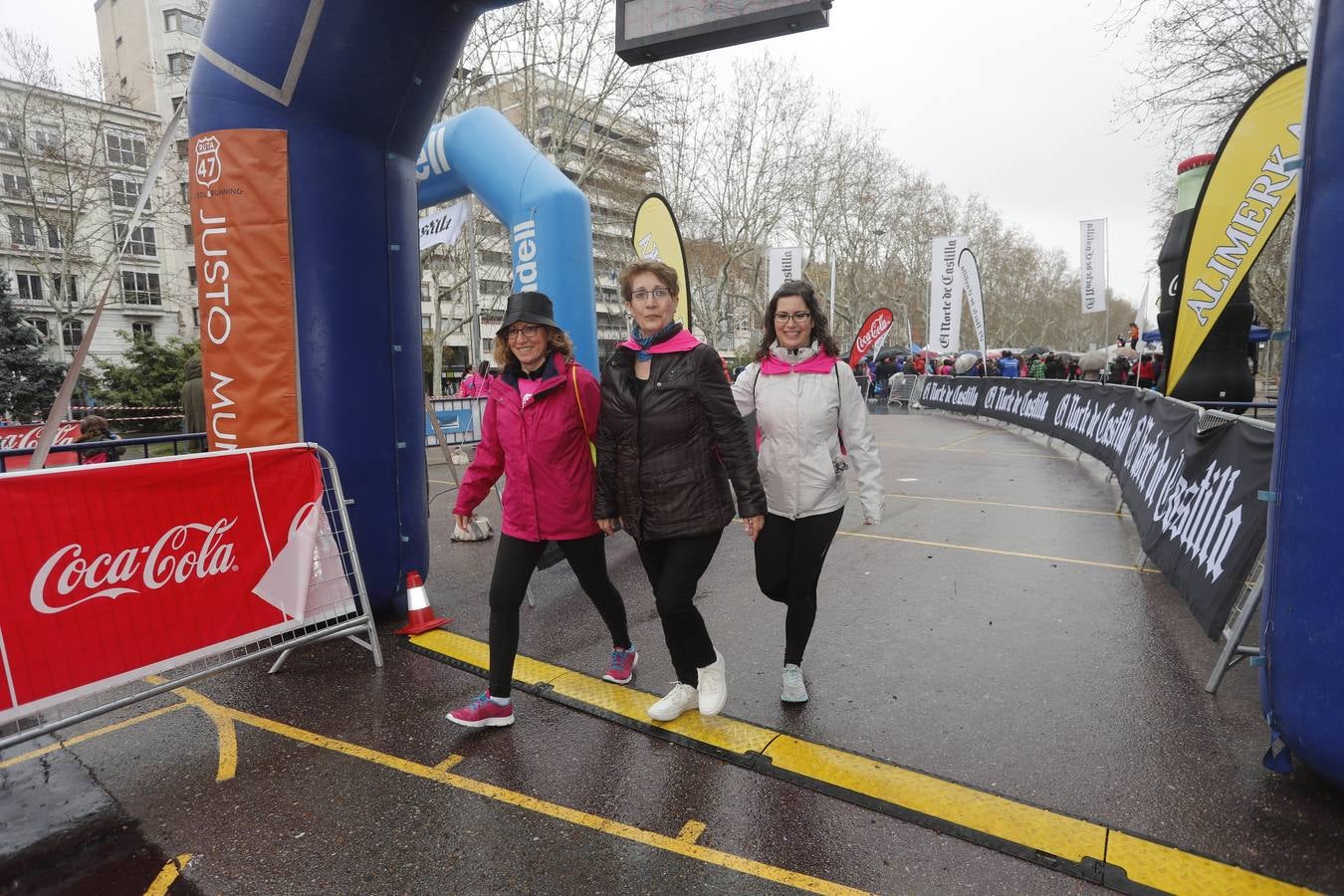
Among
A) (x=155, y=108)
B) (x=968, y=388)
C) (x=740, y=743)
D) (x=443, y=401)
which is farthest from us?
(x=155, y=108)

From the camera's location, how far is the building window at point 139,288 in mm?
43094

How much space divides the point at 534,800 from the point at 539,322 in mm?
1909

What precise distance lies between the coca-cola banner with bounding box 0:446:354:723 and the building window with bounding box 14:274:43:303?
45.9 meters

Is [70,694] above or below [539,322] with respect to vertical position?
below

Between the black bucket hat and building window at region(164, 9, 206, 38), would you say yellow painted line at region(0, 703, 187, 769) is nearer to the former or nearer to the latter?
the black bucket hat

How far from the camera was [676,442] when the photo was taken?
3.00 metres

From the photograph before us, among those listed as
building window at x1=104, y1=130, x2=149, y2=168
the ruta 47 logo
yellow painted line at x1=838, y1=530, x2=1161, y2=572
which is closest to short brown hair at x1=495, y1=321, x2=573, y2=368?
the ruta 47 logo

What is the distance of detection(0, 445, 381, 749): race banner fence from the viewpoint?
2773mm

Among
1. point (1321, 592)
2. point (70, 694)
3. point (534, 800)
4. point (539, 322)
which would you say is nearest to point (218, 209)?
point (539, 322)

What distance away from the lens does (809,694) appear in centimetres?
350

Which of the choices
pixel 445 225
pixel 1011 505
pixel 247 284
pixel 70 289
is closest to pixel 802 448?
pixel 247 284

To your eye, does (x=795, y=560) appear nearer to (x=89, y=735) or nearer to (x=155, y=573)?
(x=155, y=573)

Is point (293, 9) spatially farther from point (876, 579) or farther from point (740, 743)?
point (876, 579)

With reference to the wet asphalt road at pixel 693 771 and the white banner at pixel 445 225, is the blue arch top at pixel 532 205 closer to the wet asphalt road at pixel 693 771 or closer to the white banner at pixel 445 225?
the white banner at pixel 445 225
